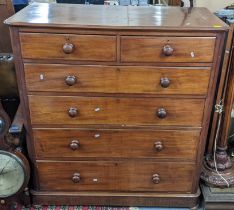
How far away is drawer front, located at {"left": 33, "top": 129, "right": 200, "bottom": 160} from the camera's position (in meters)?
1.54

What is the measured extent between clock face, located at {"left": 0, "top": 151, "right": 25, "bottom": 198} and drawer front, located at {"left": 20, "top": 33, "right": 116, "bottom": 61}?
535 mm

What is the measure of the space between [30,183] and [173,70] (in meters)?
0.98

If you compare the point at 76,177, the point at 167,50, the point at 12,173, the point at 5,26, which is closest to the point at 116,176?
the point at 76,177

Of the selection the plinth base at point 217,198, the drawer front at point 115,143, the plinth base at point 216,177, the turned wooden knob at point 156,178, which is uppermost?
the drawer front at point 115,143

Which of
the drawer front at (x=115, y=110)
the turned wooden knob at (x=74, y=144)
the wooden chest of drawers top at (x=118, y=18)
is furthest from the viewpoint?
the turned wooden knob at (x=74, y=144)

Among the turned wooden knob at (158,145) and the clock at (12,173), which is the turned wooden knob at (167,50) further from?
the clock at (12,173)

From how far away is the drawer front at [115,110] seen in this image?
146 cm

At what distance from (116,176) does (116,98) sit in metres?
0.46

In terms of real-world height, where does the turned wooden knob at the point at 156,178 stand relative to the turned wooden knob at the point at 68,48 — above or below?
below

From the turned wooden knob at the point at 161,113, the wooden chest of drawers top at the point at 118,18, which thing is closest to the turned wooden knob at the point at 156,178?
the turned wooden knob at the point at 161,113

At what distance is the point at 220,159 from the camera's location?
1.72 meters

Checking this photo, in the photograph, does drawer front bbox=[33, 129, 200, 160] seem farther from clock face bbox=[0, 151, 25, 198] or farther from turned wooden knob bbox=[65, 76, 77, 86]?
turned wooden knob bbox=[65, 76, 77, 86]

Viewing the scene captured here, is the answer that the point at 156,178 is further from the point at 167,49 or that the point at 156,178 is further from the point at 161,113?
the point at 167,49

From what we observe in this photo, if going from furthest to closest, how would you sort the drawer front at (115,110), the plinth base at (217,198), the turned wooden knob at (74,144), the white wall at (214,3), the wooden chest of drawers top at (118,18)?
the white wall at (214,3), the plinth base at (217,198), the turned wooden knob at (74,144), the drawer front at (115,110), the wooden chest of drawers top at (118,18)
